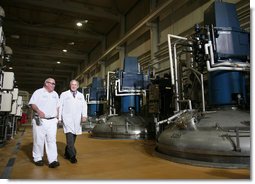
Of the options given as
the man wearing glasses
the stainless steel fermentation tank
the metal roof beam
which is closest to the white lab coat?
the man wearing glasses

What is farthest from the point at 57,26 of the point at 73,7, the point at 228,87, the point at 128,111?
the point at 228,87

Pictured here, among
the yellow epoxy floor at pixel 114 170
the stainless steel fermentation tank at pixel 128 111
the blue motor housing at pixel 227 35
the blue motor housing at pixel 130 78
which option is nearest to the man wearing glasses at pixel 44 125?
the yellow epoxy floor at pixel 114 170

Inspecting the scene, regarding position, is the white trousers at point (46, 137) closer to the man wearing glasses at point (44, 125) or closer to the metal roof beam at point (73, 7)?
the man wearing glasses at point (44, 125)

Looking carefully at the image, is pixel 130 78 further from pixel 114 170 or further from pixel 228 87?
pixel 114 170

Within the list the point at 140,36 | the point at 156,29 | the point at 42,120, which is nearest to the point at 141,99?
the point at 156,29

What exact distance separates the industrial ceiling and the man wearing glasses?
7853mm

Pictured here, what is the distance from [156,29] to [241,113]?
5942 millimetres

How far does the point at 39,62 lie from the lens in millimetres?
19281

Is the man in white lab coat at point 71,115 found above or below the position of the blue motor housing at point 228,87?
below

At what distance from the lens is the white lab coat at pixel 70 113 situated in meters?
3.83

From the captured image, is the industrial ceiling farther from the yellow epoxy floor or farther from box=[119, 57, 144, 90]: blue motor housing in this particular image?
the yellow epoxy floor

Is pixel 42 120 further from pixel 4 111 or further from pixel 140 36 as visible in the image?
pixel 140 36

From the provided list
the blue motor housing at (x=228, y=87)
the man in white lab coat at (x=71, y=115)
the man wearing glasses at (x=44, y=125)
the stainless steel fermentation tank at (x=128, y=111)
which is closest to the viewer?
the man wearing glasses at (x=44, y=125)

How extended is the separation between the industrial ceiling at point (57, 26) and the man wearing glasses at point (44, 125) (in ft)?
25.8
